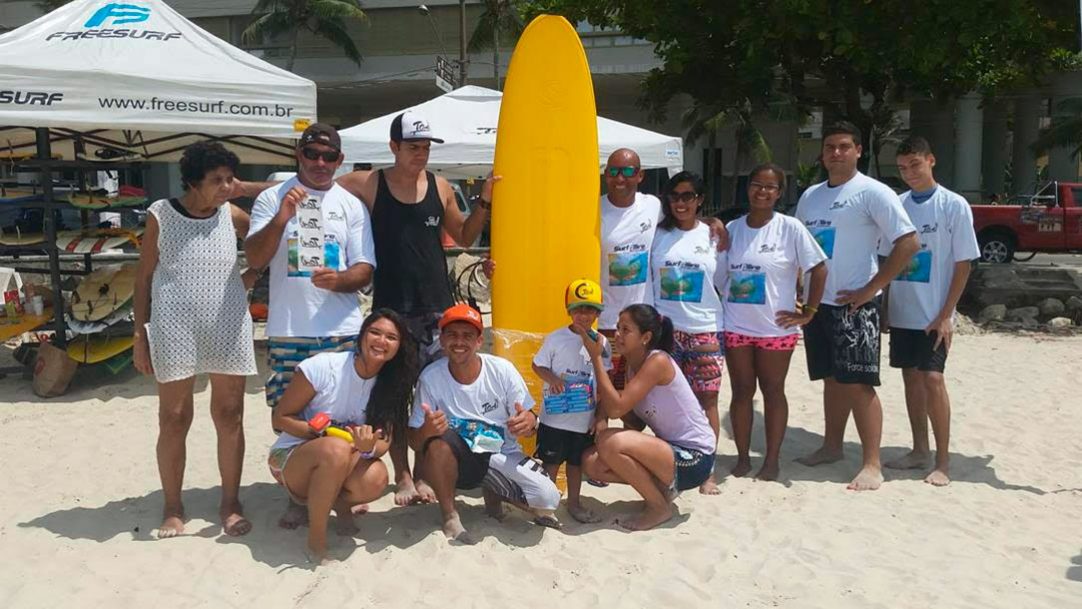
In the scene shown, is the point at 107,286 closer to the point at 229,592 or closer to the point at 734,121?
the point at 229,592

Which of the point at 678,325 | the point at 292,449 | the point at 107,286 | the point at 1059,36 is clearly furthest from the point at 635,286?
the point at 1059,36

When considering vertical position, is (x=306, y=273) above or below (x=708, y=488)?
above

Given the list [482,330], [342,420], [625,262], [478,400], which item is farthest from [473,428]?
[625,262]

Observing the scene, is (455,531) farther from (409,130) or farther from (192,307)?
(409,130)

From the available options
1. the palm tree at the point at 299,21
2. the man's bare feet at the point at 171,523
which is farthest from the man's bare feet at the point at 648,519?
the palm tree at the point at 299,21

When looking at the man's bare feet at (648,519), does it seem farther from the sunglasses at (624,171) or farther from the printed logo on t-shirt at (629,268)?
the sunglasses at (624,171)

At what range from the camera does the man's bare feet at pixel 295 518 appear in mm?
3334

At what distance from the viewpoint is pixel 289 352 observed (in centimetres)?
327

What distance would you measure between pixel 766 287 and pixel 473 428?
1.54 meters

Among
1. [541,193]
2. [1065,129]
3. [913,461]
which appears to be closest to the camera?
[541,193]

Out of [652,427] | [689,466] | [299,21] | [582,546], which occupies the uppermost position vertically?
[299,21]

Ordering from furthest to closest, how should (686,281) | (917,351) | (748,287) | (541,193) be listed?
1. (917,351)
2. (541,193)
3. (748,287)
4. (686,281)

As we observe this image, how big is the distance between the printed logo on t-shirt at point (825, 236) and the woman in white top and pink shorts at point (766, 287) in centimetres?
13

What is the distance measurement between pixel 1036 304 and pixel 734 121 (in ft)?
40.0
